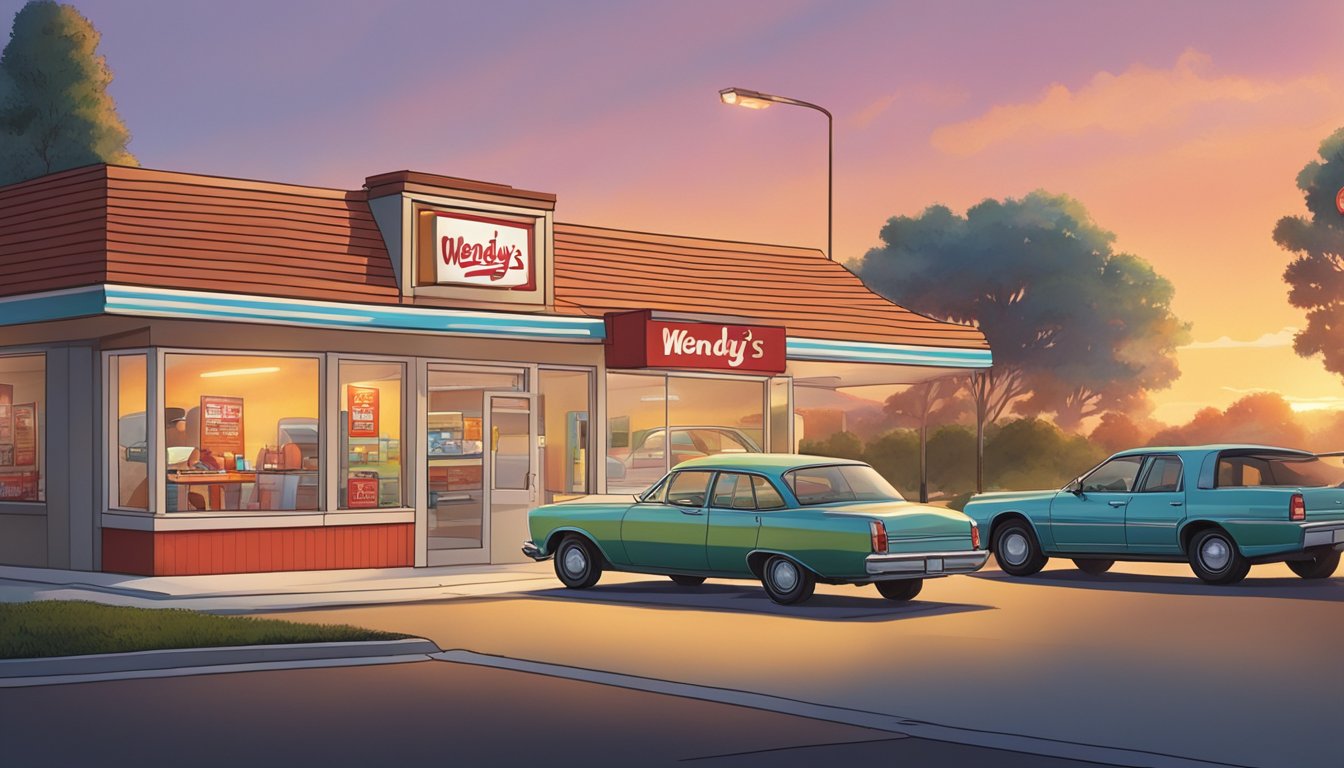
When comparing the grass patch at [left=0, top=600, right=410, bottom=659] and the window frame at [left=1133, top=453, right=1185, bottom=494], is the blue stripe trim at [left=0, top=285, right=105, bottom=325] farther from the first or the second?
the window frame at [left=1133, top=453, right=1185, bottom=494]

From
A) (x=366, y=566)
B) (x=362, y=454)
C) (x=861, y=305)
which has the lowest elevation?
(x=366, y=566)

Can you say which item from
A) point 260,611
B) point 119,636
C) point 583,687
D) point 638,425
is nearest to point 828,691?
point 583,687

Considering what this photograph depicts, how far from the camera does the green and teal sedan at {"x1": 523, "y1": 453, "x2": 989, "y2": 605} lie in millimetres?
18047

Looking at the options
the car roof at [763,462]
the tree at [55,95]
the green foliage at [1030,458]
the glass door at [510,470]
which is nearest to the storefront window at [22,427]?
the glass door at [510,470]

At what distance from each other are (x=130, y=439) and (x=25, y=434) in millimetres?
2323

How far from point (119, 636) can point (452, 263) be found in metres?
10.8

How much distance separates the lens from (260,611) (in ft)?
61.7

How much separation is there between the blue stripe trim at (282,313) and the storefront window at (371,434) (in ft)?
4.17

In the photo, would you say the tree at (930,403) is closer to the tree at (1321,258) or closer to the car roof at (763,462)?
the tree at (1321,258)

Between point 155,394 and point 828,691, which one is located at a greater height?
point 155,394

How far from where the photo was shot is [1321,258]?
3093 inches

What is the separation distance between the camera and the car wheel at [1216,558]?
21.0 meters

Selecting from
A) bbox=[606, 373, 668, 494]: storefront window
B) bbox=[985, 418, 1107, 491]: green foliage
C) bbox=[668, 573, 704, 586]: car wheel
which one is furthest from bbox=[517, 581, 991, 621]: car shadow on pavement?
bbox=[985, 418, 1107, 491]: green foliage

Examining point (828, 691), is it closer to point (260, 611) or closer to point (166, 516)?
point (260, 611)
